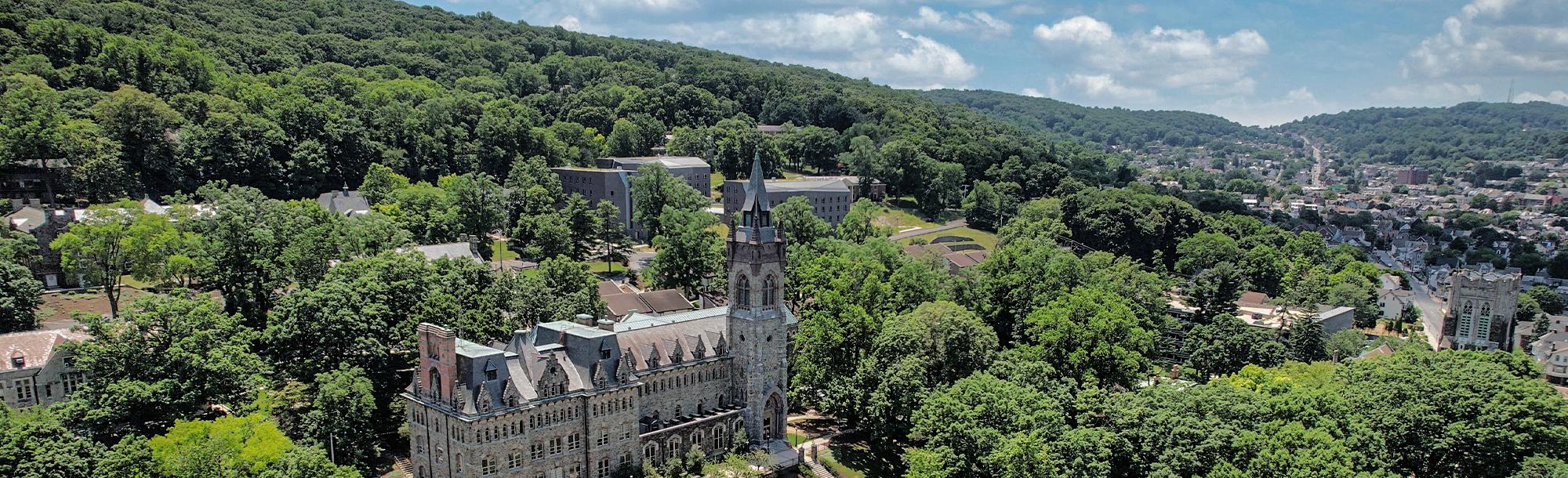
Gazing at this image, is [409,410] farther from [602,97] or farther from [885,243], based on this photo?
[602,97]

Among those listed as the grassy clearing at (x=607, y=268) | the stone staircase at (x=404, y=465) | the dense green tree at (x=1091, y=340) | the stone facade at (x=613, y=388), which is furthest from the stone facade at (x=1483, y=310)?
the stone staircase at (x=404, y=465)

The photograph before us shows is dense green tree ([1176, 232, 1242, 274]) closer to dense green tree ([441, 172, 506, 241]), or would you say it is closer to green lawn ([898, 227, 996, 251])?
green lawn ([898, 227, 996, 251])

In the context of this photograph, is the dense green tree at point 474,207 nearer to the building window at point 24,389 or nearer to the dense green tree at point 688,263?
the dense green tree at point 688,263

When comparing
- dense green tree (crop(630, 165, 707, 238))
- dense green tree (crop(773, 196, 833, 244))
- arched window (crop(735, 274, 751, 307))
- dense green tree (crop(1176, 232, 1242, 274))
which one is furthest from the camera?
dense green tree (crop(1176, 232, 1242, 274))

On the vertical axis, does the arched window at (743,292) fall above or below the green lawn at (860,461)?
above

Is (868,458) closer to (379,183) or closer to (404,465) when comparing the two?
(404,465)

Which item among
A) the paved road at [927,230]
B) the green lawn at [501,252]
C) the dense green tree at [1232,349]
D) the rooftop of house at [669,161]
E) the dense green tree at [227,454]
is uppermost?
the rooftop of house at [669,161]

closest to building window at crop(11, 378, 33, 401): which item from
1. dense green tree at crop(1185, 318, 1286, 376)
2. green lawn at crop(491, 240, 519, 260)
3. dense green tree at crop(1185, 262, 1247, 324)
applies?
green lawn at crop(491, 240, 519, 260)
